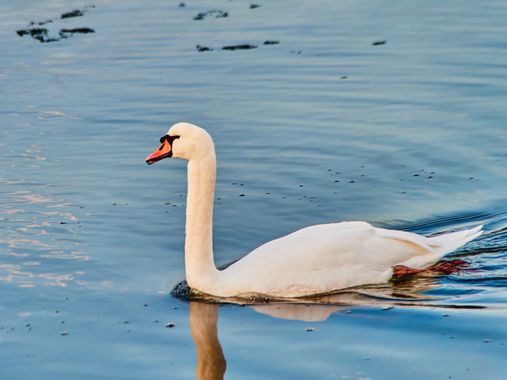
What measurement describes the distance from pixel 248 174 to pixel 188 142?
3.60 m

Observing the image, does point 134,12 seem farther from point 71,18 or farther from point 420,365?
point 420,365

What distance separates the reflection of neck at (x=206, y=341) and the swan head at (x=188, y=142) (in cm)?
123

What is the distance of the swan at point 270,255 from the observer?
9.27m

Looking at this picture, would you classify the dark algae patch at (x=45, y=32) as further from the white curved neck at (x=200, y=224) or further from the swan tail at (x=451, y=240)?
the swan tail at (x=451, y=240)

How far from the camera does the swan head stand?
9.27 meters

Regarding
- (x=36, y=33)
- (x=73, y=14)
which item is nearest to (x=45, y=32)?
(x=36, y=33)

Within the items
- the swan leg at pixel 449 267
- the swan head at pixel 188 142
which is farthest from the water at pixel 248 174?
the swan head at pixel 188 142

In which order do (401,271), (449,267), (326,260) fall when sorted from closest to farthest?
(326,260) → (401,271) → (449,267)

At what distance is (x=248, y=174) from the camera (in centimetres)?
1284

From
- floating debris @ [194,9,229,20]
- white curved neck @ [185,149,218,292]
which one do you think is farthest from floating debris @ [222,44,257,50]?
white curved neck @ [185,149,218,292]

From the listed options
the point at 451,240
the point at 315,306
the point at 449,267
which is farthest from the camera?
the point at 451,240

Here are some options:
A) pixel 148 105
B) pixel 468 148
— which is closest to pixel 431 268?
pixel 468 148

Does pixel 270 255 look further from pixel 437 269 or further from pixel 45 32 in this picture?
pixel 45 32

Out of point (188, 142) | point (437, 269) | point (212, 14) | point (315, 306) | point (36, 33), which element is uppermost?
A: point (212, 14)
